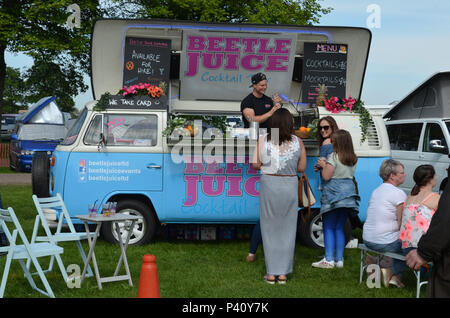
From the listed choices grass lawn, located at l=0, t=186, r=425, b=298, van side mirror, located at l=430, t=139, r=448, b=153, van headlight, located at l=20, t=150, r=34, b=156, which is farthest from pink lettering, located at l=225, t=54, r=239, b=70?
van headlight, located at l=20, t=150, r=34, b=156

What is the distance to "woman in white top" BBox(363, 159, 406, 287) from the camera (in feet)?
19.8

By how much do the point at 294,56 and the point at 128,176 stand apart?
10.9 ft

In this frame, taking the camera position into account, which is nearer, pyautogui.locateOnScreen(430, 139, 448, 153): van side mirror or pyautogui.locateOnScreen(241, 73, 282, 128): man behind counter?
pyautogui.locateOnScreen(241, 73, 282, 128): man behind counter

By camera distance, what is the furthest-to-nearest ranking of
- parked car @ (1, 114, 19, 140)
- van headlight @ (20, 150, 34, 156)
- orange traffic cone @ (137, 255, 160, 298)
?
parked car @ (1, 114, 19, 140) → van headlight @ (20, 150, 34, 156) → orange traffic cone @ (137, 255, 160, 298)

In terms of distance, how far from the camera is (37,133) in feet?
70.5

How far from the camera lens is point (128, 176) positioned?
318 inches

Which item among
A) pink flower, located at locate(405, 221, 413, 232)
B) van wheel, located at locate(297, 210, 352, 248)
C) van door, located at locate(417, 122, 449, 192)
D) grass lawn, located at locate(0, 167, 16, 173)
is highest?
van door, located at locate(417, 122, 449, 192)

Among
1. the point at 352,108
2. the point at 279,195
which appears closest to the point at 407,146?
the point at 352,108

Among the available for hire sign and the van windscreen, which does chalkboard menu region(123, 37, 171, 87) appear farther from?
the van windscreen

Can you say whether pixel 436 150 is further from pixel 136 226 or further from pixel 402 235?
pixel 136 226

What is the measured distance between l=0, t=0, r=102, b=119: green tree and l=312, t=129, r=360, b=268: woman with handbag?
691 inches

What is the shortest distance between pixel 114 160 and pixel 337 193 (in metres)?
3.13

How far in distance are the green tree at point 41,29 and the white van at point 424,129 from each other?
45.4 ft

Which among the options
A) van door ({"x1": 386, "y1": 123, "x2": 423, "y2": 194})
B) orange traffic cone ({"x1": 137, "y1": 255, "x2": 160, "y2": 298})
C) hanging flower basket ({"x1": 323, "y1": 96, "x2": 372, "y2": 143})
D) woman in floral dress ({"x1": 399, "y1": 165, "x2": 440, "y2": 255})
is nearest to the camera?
orange traffic cone ({"x1": 137, "y1": 255, "x2": 160, "y2": 298})
